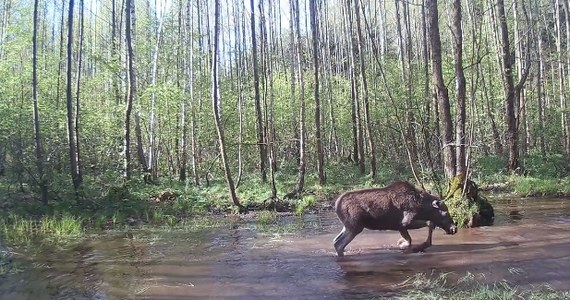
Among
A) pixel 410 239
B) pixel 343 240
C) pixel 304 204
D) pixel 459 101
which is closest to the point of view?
pixel 343 240

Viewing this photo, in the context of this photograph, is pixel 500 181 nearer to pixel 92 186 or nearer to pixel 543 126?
pixel 543 126

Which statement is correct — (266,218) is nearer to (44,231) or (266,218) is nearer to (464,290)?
(44,231)

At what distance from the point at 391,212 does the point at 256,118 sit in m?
17.1

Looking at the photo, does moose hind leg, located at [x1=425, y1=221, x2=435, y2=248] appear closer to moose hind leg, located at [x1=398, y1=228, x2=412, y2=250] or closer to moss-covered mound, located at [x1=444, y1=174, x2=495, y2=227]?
moose hind leg, located at [x1=398, y1=228, x2=412, y2=250]

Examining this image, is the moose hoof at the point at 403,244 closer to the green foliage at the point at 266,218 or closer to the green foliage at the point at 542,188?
the green foliage at the point at 266,218

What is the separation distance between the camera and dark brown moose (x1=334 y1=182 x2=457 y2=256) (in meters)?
9.14

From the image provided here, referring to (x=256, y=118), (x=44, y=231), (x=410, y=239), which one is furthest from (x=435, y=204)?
(x=256, y=118)

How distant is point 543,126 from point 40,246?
25.9 m

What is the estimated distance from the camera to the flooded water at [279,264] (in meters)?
6.91

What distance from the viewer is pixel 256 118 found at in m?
25.9

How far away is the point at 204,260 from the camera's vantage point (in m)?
8.87

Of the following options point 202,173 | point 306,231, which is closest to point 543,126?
point 202,173

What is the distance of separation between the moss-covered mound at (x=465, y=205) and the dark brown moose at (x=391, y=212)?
142 cm

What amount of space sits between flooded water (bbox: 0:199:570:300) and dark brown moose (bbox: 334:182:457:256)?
0.33m
